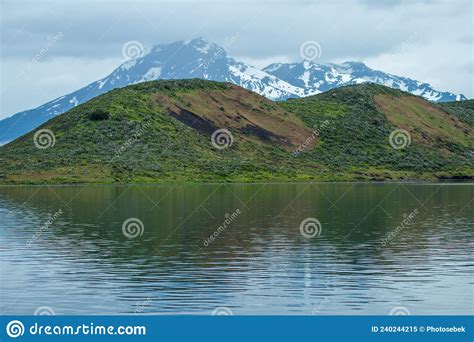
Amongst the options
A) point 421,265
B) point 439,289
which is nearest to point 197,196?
point 421,265

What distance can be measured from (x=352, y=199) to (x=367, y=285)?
7503cm

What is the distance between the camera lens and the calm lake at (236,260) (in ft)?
126

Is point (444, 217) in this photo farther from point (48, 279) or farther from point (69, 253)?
point (48, 279)

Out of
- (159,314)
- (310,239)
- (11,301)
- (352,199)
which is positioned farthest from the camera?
(352,199)

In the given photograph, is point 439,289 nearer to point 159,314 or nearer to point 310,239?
point 159,314

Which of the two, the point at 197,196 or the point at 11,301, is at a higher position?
the point at 197,196

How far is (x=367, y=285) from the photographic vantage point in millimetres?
43188

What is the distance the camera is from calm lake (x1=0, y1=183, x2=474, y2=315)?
38.5 metres

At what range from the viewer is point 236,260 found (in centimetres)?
5272

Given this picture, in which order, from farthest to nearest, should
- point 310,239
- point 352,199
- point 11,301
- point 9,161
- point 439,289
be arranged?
point 9,161 < point 352,199 < point 310,239 < point 439,289 < point 11,301

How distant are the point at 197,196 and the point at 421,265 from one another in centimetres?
7544

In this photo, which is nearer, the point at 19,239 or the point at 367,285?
the point at 367,285
